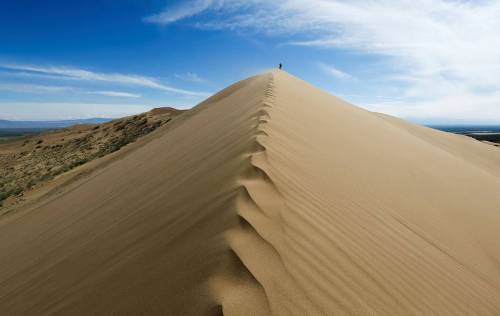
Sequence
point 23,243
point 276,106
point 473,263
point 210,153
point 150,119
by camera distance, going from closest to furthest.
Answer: point 473,263, point 210,153, point 23,243, point 276,106, point 150,119

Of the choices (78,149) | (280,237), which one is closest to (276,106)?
(280,237)

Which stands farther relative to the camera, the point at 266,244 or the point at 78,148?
the point at 78,148

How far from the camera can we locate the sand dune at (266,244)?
5.62 ft

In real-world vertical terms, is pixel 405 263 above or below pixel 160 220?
below

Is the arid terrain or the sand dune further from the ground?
the sand dune

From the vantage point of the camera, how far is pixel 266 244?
1.90m

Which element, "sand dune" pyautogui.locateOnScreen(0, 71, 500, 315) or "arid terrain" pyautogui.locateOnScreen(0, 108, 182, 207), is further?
"arid terrain" pyautogui.locateOnScreen(0, 108, 182, 207)

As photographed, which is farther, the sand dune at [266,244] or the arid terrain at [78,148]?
the arid terrain at [78,148]

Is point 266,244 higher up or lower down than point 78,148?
higher up

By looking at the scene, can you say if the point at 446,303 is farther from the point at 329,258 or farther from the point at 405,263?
the point at 329,258

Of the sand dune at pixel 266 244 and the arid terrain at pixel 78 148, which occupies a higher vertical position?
the sand dune at pixel 266 244

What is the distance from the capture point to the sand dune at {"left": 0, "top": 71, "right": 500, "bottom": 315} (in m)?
1.71

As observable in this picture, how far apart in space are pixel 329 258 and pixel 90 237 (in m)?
2.35

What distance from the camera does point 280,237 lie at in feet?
6.61
